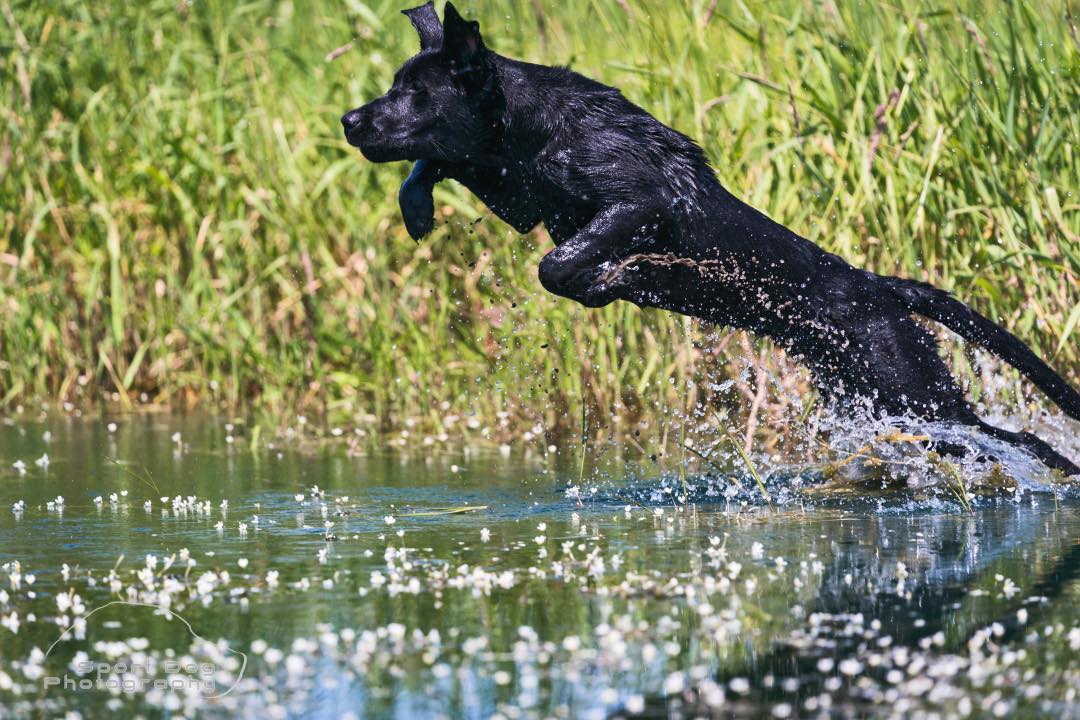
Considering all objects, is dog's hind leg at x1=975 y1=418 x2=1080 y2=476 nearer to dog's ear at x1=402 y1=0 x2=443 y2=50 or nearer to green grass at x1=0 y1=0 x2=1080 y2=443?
green grass at x1=0 y1=0 x2=1080 y2=443

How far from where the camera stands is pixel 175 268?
8.37 metres

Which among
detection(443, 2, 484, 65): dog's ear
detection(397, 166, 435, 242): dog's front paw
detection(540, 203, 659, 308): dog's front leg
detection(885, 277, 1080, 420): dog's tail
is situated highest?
detection(443, 2, 484, 65): dog's ear

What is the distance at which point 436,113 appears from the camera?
5570 mm

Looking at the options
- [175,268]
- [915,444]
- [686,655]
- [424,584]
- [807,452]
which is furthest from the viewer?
[175,268]

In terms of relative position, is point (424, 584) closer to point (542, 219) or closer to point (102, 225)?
point (542, 219)

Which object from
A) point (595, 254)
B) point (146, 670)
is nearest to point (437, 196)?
point (595, 254)

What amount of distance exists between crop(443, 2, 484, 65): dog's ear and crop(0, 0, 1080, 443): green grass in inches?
59.3

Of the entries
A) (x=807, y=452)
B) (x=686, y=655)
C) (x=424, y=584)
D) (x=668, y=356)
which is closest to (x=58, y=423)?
(x=668, y=356)

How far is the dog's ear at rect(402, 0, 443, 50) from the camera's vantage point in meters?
5.80

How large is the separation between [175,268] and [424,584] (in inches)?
178

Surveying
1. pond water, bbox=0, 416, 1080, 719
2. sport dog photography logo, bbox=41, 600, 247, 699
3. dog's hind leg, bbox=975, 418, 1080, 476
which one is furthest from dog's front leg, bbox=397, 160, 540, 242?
sport dog photography logo, bbox=41, 600, 247, 699

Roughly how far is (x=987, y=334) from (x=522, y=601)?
2331 mm

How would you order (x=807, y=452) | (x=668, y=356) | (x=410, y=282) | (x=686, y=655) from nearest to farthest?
1. (x=686, y=655)
2. (x=807, y=452)
3. (x=668, y=356)
4. (x=410, y=282)

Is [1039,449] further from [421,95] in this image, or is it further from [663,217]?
[421,95]
